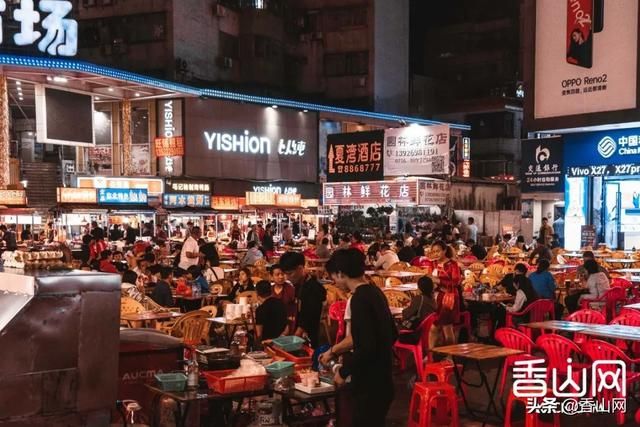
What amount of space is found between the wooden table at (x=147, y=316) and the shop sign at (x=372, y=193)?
8.23 metres

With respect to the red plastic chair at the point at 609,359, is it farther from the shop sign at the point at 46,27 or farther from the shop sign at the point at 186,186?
the shop sign at the point at 186,186

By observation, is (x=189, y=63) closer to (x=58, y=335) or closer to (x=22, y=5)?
(x=22, y=5)

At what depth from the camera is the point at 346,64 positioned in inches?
1473

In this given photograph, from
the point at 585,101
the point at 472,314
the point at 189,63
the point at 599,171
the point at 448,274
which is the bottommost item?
the point at 472,314

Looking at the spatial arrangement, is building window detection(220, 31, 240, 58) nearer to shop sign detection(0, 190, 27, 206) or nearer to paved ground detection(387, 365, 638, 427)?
shop sign detection(0, 190, 27, 206)

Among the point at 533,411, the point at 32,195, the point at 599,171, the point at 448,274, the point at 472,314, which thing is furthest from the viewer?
the point at 32,195

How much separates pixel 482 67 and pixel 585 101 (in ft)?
112

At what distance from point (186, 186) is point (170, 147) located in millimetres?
A: 1629

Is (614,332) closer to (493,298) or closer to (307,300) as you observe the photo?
(307,300)

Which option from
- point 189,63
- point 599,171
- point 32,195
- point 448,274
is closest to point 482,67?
point 189,63

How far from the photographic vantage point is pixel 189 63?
3045 centimetres

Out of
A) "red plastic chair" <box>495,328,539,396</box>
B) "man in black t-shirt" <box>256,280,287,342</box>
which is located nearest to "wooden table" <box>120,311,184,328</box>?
"man in black t-shirt" <box>256,280,287,342</box>

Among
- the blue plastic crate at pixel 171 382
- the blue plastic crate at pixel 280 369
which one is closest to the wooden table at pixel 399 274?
the blue plastic crate at pixel 280 369

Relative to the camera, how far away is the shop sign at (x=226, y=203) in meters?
28.0
